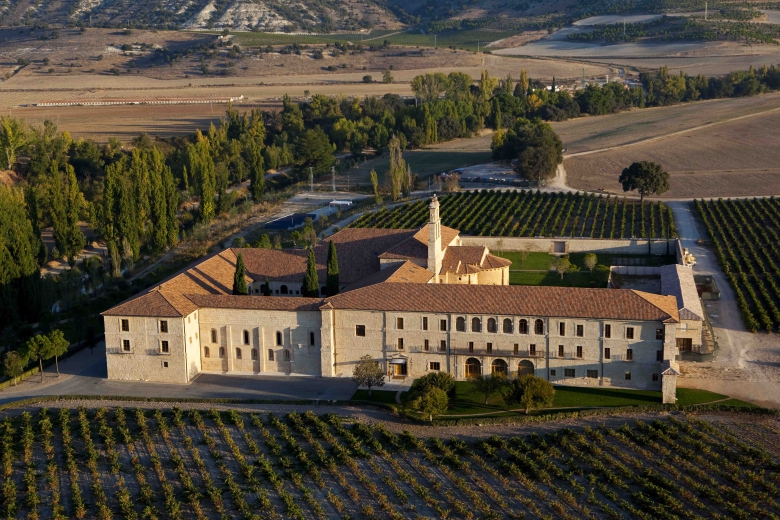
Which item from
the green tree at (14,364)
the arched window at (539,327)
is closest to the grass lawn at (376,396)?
the arched window at (539,327)

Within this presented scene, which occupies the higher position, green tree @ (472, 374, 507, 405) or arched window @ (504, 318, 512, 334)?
arched window @ (504, 318, 512, 334)

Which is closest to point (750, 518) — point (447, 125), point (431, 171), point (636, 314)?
point (636, 314)

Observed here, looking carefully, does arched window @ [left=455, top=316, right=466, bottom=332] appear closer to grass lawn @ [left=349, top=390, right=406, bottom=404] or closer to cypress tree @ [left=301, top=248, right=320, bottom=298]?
grass lawn @ [left=349, top=390, right=406, bottom=404]

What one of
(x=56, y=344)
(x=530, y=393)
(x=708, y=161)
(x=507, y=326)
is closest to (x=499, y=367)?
(x=507, y=326)

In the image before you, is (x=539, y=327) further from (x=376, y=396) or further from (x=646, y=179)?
(x=646, y=179)

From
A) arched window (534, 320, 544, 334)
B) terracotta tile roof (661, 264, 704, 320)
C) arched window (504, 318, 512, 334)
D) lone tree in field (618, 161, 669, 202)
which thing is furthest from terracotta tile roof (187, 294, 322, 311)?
lone tree in field (618, 161, 669, 202)

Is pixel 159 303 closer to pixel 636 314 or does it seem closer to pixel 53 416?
pixel 53 416
